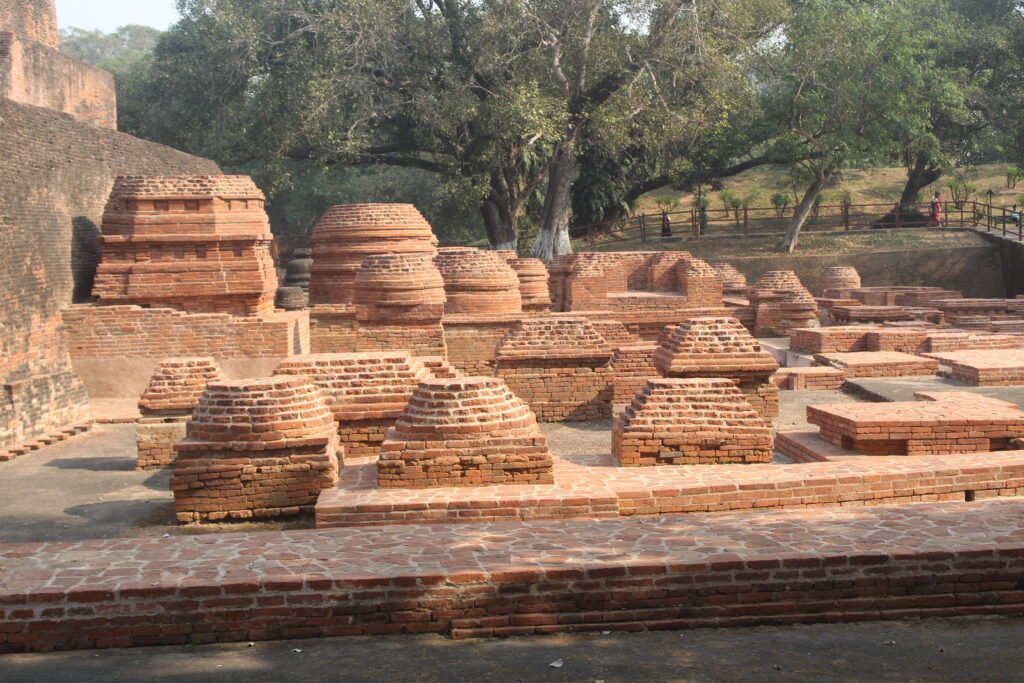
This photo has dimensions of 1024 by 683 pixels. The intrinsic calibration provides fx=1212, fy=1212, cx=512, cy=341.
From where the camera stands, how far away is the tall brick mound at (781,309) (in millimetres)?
18094

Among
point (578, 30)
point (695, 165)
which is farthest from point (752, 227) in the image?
point (578, 30)

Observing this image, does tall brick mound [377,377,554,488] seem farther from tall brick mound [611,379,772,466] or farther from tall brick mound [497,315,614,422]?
tall brick mound [497,315,614,422]

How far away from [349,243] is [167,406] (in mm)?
6769

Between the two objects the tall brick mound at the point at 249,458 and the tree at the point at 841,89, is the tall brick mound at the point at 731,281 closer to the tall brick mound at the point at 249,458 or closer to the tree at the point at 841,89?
the tree at the point at 841,89

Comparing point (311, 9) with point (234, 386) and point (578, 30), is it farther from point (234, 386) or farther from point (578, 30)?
point (234, 386)

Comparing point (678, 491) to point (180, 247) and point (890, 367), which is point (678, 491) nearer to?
point (890, 367)

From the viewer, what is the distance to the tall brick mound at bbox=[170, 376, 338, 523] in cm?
693

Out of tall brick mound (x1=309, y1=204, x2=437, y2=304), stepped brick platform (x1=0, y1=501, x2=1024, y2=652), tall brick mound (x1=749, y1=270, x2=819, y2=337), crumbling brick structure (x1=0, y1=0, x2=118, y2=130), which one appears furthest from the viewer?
tall brick mound (x1=749, y1=270, x2=819, y2=337)

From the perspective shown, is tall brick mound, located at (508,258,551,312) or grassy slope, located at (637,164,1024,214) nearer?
tall brick mound, located at (508,258,551,312)

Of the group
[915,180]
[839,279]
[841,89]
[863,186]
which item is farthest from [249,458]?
Result: [863,186]

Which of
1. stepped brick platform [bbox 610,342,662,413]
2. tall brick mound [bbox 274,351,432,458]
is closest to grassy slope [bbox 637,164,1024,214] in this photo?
stepped brick platform [bbox 610,342,662,413]

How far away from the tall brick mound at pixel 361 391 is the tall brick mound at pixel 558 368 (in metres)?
2.91

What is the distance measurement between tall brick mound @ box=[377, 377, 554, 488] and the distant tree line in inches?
656

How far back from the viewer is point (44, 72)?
17688 mm
